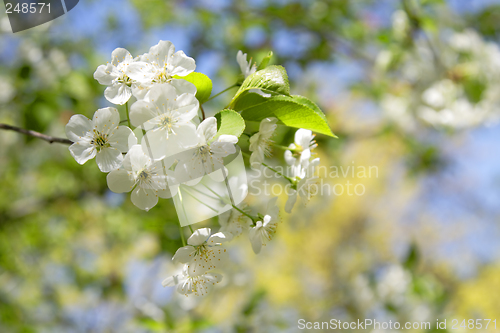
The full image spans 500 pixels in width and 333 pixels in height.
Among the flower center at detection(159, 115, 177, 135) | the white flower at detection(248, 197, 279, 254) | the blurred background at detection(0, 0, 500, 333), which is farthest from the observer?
the blurred background at detection(0, 0, 500, 333)

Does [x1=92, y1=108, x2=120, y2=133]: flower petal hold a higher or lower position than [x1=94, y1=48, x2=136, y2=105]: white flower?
lower

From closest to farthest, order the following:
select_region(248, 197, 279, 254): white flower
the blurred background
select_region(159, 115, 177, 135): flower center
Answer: select_region(159, 115, 177, 135): flower center
select_region(248, 197, 279, 254): white flower
the blurred background

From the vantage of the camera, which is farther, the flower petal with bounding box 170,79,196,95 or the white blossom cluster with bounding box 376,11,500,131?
the white blossom cluster with bounding box 376,11,500,131

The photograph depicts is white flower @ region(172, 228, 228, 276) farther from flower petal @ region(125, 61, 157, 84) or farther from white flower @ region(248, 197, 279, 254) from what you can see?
flower petal @ region(125, 61, 157, 84)

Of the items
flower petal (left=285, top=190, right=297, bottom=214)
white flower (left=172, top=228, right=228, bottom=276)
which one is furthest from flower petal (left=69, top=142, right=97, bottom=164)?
flower petal (left=285, top=190, right=297, bottom=214)

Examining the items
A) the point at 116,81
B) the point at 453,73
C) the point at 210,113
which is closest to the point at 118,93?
the point at 116,81

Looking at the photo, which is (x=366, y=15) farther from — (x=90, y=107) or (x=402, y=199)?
(x=402, y=199)

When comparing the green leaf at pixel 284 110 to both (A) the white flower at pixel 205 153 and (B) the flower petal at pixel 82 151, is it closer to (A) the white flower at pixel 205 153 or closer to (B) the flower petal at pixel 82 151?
(A) the white flower at pixel 205 153
